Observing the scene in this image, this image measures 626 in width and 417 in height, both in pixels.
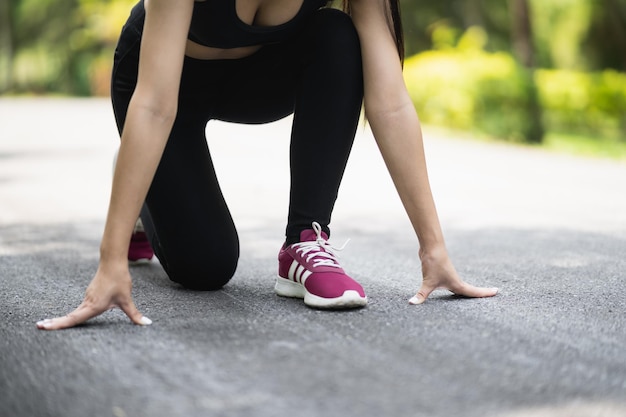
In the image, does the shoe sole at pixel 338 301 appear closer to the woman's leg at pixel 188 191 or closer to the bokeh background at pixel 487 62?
the woman's leg at pixel 188 191

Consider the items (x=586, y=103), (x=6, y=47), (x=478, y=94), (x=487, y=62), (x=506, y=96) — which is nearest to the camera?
(x=506, y=96)

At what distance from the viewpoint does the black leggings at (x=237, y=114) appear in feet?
8.57

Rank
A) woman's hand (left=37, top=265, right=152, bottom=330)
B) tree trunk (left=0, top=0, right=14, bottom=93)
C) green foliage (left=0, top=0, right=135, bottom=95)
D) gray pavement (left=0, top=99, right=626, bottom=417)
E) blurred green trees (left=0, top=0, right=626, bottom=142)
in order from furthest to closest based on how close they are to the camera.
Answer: tree trunk (left=0, top=0, right=14, bottom=93) < green foliage (left=0, top=0, right=135, bottom=95) < blurred green trees (left=0, top=0, right=626, bottom=142) < woman's hand (left=37, top=265, right=152, bottom=330) < gray pavement (left=0, top=99, right=626, bottom=417)

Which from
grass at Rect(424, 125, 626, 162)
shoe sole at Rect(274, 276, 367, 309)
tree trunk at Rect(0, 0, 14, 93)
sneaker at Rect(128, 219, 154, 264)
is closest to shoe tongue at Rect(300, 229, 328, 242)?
shoe sole at Rect(274, 276, 367, 309)

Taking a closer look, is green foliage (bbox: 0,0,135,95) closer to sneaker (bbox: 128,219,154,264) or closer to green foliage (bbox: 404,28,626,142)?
green foliage (bbox: 404,28,626,142)

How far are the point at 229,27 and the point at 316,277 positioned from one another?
2.44 ft

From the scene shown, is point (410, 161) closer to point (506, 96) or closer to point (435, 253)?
point (435, 253)

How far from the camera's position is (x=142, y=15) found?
2684mm

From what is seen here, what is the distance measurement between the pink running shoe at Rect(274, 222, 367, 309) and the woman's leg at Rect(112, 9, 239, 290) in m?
0.24

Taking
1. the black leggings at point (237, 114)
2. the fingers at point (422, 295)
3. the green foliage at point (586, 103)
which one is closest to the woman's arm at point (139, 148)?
the black leggings at point (237, 114)

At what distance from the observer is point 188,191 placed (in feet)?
9.07

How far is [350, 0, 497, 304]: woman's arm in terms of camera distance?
100 inches

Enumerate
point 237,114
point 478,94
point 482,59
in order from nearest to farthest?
1. point 237,114
2. point 478,94
3. point 482,59

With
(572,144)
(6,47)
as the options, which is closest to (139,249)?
(572,144)
